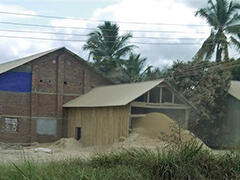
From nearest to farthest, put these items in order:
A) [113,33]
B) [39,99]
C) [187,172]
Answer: [187,172]
[39,99]
[113,33]

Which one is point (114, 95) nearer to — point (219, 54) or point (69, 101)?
point (69, 101)

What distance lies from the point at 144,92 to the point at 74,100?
8741 millimetres

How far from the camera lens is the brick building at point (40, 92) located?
33.1m

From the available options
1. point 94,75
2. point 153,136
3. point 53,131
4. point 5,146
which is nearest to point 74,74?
point 94,75

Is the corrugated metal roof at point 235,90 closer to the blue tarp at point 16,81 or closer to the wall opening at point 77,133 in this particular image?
the wall opening at point 77,133

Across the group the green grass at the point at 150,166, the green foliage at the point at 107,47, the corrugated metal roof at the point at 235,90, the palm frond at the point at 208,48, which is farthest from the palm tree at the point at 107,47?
the green grass at the point at 150,166

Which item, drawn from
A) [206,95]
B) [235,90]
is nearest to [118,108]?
[206,95]

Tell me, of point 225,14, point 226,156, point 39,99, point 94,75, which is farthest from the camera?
point 225,14

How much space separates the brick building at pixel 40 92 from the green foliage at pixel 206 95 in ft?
26.2

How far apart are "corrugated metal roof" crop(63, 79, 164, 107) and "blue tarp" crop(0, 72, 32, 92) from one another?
3435mm

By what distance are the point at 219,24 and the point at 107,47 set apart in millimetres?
12324

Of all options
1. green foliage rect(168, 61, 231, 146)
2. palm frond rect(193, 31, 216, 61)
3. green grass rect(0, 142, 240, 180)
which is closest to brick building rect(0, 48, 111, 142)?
green foliage rect(168, 61, 231, 146)

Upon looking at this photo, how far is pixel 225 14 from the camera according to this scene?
136 feet

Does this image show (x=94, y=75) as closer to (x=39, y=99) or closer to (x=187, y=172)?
(x=39, y=99)
